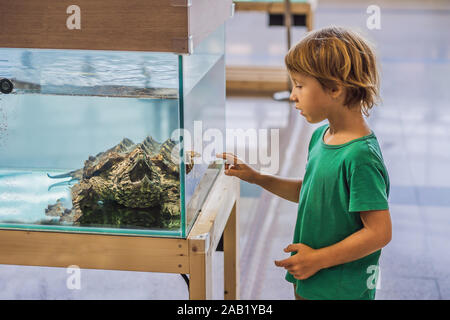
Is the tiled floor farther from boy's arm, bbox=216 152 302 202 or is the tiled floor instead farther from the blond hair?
boy's arm, bbox=216 152 302 202

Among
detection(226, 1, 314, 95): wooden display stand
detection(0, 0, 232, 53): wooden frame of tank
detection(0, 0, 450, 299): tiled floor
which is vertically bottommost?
detection(0, 0, 450, 299): tiled floor

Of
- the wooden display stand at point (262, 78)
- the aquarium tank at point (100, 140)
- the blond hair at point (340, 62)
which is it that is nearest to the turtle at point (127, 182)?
the aquarium tank at point (100, 140)

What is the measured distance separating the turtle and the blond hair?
0.91 ft

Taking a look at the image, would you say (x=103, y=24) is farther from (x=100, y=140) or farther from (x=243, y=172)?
(x=243, y=172)

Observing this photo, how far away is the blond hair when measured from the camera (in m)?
1.08

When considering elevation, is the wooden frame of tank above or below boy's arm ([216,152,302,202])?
above

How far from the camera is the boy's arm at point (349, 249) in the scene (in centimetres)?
107

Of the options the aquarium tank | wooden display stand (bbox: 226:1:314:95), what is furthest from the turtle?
wooden display stand (bbox: 226:1:314:95)

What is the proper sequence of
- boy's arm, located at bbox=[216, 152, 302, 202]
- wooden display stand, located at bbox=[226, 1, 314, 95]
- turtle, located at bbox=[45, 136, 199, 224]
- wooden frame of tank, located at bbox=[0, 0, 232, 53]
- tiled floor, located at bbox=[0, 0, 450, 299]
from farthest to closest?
wooden display stand, located at bbox=[226, 1, 314, 95], tiled floor, located at bbox=[0, 0, 450, 299], boy's arm, located at bbox=[216, 152, 302, 202], turtle, located at bbox=[45, 136, 199, 224], wooden frame of tank, located at bbox=[0, 0, 232, 53]

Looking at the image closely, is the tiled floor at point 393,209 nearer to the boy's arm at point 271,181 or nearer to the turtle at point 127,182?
the boy's arm at point 271,181

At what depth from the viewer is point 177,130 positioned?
1084 mm

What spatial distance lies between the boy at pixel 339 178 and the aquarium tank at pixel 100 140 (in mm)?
218

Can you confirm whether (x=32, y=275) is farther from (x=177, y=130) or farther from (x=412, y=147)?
(x=412, y=147)

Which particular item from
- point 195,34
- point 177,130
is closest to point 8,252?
point 177,130
